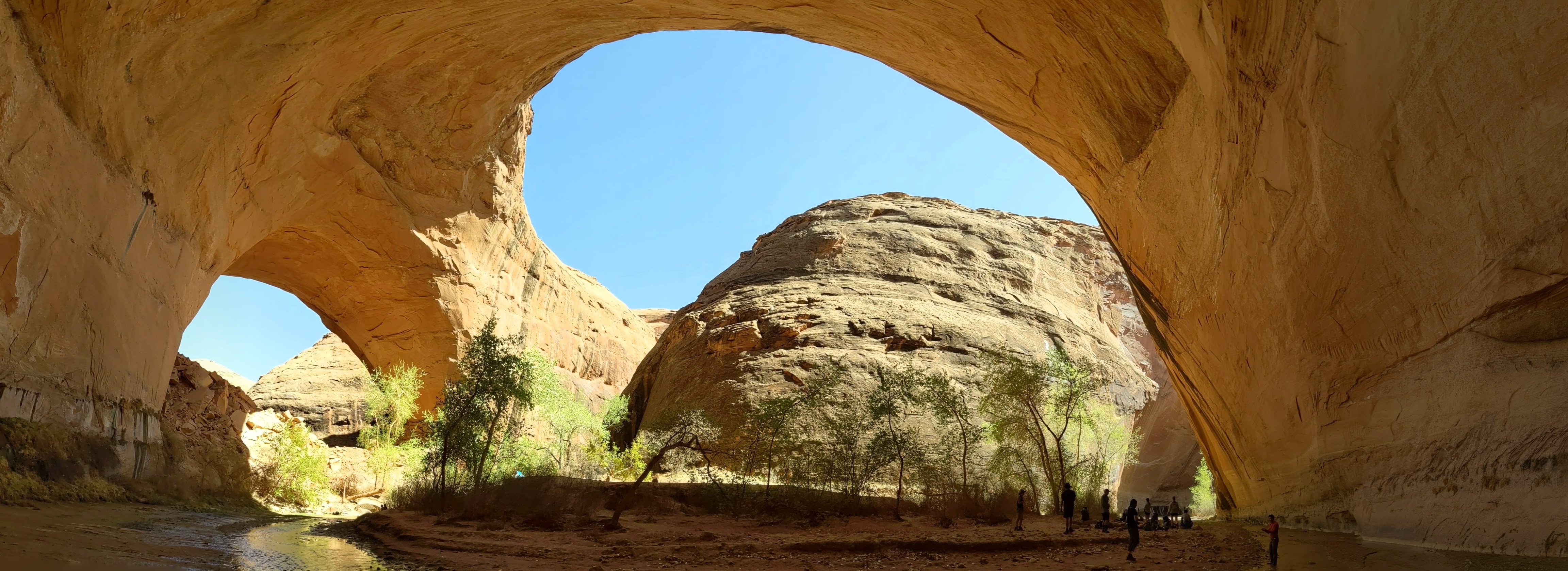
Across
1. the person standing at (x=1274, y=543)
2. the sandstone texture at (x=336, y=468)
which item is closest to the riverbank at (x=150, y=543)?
the person standing at (x=1274, y=543)

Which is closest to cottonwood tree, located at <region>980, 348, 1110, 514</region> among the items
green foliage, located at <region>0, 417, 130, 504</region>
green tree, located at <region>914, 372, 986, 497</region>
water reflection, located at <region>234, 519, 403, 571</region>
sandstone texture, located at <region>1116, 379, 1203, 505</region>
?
green tree, located at <region>914, 372, 986, 497</region>

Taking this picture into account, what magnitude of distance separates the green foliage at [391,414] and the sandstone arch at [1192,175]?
9620 millimetres

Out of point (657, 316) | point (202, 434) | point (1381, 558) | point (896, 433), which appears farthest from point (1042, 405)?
point (657, 316)

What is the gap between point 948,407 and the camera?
86.0 feet

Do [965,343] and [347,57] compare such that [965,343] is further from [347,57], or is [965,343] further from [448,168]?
[347,57]

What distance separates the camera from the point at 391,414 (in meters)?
29.7

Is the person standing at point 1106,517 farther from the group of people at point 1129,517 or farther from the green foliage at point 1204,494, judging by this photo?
the green foliage at point 1204,494

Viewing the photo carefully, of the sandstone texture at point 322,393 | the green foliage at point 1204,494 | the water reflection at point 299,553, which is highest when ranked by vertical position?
the sandstone texture at point 322,393

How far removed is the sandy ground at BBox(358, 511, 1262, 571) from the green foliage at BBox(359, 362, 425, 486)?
1225 centimetres

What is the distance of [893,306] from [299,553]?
102ft

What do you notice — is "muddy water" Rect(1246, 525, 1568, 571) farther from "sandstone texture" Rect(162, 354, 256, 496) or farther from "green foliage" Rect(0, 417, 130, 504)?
"sandstone texture" Rect(162, 354, 256, 496)

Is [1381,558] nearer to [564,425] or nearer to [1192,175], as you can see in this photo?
[1192,175]

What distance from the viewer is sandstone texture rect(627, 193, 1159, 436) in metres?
35.2

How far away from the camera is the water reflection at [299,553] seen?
908 cm
